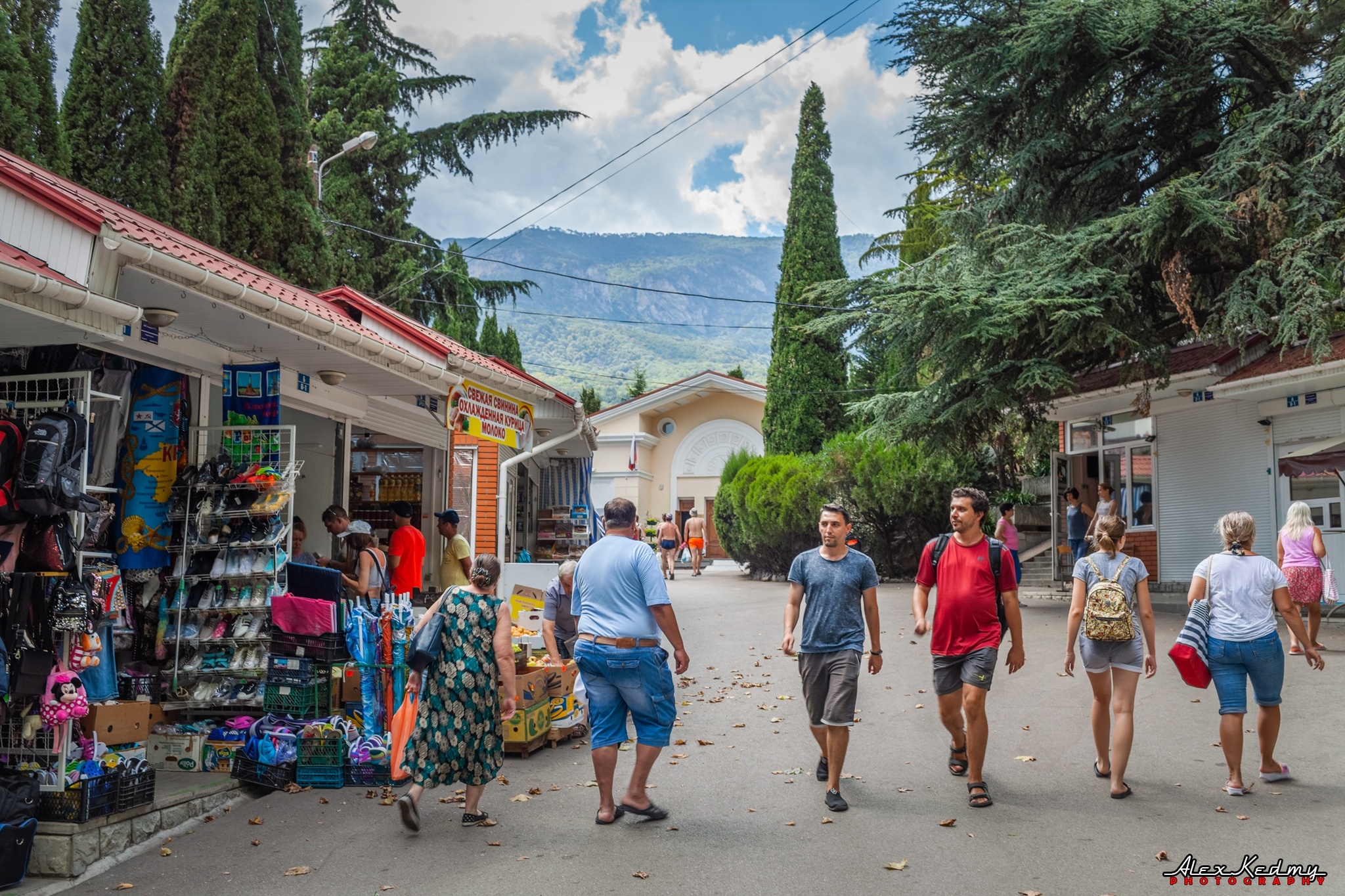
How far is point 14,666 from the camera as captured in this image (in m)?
5.23

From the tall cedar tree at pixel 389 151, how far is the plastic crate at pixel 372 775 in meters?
20.9

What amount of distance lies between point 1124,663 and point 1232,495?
1201cm

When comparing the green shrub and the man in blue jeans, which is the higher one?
the green shrub

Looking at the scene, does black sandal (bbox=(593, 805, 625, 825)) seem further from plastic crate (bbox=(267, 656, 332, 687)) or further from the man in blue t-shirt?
plastic crate (bbox=(267, 656, 332, 687))

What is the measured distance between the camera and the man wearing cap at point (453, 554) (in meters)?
10.7

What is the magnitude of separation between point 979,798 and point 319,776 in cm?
423

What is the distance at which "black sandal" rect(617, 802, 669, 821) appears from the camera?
5.92 m

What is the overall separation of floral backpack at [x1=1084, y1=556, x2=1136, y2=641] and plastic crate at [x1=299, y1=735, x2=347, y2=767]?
486 centimetres

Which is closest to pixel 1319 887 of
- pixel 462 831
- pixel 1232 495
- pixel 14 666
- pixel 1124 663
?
pixel 1124 663

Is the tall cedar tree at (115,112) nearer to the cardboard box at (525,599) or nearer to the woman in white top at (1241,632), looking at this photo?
the cardboard box at (525,599)

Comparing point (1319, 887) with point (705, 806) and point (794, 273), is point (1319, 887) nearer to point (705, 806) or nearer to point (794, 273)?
point (705, 806)

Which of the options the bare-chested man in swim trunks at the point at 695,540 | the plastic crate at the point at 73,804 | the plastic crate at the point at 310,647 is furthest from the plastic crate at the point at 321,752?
the bare-chested man in swim trunks at the point at 695,540

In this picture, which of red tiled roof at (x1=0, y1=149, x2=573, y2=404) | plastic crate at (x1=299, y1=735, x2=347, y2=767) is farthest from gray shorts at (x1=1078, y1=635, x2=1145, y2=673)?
red tiled roof at (x1=0, y1=149, x2=573, y2=404)

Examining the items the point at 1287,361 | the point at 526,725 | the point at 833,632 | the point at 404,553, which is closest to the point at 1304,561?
the point at 1287,361
